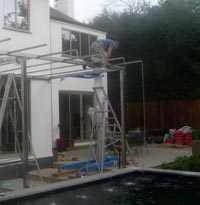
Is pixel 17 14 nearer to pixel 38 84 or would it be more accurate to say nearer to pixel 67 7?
pixel 38 84

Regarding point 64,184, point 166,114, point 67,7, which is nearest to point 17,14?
point 64,184

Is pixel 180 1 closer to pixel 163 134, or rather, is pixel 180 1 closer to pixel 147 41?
pixel 147 41

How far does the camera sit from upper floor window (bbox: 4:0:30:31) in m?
11.2

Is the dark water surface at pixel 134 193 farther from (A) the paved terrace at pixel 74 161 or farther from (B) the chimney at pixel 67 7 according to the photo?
(B) the chimney at pixel 67 7

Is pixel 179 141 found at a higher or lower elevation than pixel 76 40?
lower

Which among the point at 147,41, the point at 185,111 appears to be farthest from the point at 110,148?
the point at 147,41

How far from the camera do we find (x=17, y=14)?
11414 millimetres

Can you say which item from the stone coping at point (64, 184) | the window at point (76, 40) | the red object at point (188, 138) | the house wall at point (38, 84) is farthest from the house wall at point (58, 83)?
the stone coping at point (64, 184)

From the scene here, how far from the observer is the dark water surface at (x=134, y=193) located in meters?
7.21

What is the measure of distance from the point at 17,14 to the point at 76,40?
6487 mm

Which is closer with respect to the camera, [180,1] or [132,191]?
[132,191]

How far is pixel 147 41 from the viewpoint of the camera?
23.1m

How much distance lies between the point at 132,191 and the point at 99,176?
2.86 ft

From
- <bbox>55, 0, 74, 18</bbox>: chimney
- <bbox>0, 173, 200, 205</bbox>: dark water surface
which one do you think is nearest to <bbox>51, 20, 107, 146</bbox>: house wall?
<bbox>55, 0, 74, 18</bbox>: chimney
